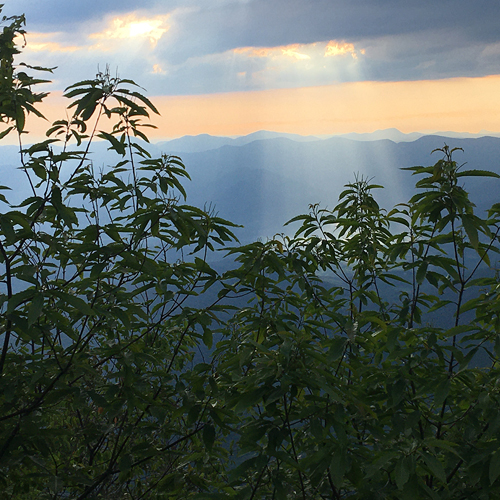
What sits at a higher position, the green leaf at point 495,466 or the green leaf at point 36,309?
the green leaf at point 36,309

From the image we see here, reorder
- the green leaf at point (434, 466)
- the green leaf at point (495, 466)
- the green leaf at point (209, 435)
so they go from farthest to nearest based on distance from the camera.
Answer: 1. the green leaf at point (209, 435)
2. the green leaf at point (495, 466)
3. the green leaf at point (434, 466)

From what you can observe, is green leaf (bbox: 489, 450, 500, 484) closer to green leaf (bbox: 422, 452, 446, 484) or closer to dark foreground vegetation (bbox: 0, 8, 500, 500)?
dark foreground vegetation (bbox: 0, 8, 500, 500)

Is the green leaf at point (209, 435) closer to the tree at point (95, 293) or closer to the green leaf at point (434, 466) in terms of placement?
the tree at point (95, 293)

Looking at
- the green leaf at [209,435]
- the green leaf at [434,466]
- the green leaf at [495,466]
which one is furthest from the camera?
the green leaf at [209,435]

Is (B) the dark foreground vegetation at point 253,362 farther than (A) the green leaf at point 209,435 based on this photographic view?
No

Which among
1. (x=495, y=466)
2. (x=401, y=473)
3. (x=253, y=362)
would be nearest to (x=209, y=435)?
(x=253, y=362)

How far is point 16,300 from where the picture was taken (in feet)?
8.79

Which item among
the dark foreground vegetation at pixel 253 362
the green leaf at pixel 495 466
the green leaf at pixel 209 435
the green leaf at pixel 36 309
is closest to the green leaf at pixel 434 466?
the dark foreground vegetation at pixel 253 362

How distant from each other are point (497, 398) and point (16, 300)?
9.48 ft

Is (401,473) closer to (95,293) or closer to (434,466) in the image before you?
(434,466)

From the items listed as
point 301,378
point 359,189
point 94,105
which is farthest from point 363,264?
point 94,105

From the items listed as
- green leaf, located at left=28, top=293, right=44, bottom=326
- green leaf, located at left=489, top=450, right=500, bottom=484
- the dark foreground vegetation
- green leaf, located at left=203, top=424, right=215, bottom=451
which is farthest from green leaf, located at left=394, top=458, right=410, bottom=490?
green leaf, located at left=28, top=293, right=44, bottom=326

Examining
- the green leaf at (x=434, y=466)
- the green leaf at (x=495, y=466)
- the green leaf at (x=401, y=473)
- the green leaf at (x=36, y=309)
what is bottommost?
the green leaf at (x=495, y=466)

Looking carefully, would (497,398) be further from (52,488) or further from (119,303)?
(52,488)
